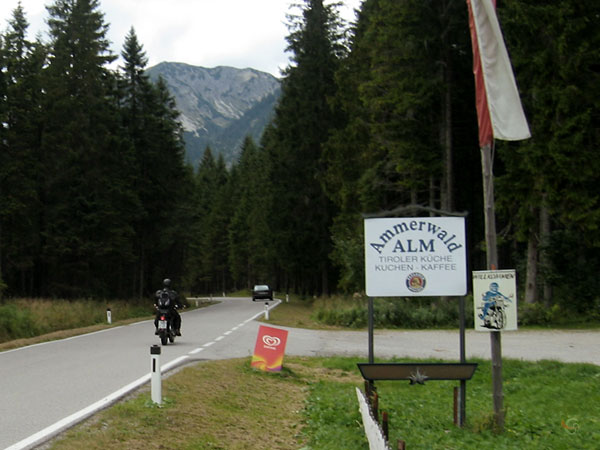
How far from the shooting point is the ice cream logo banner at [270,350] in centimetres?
1192

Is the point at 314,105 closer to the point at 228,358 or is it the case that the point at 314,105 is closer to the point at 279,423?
the point at 228,358

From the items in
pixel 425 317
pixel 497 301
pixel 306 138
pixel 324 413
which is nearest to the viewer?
pixel 497 301

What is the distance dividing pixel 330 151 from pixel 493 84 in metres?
34.8

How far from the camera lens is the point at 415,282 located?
8.20m

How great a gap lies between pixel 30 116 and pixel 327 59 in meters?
20.7

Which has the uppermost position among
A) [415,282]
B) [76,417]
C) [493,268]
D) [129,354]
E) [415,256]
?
[415,256]

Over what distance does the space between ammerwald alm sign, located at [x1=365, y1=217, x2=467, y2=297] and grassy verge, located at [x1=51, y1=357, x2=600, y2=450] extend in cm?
170

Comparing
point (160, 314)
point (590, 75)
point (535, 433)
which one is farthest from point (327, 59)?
point (535, 433)

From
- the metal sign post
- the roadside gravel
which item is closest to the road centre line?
the metal sign post

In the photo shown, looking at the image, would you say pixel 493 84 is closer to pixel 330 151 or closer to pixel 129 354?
pixel 129 354

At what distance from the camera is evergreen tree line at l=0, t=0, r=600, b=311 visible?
74.9ft

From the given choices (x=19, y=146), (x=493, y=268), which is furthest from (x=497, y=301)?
(x=19, y=146)

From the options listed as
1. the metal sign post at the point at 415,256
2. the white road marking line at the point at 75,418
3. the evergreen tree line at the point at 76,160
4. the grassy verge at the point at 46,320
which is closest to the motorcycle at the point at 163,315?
the grassy verge at the point at 46,320

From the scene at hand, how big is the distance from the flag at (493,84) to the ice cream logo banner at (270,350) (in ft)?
19.9
